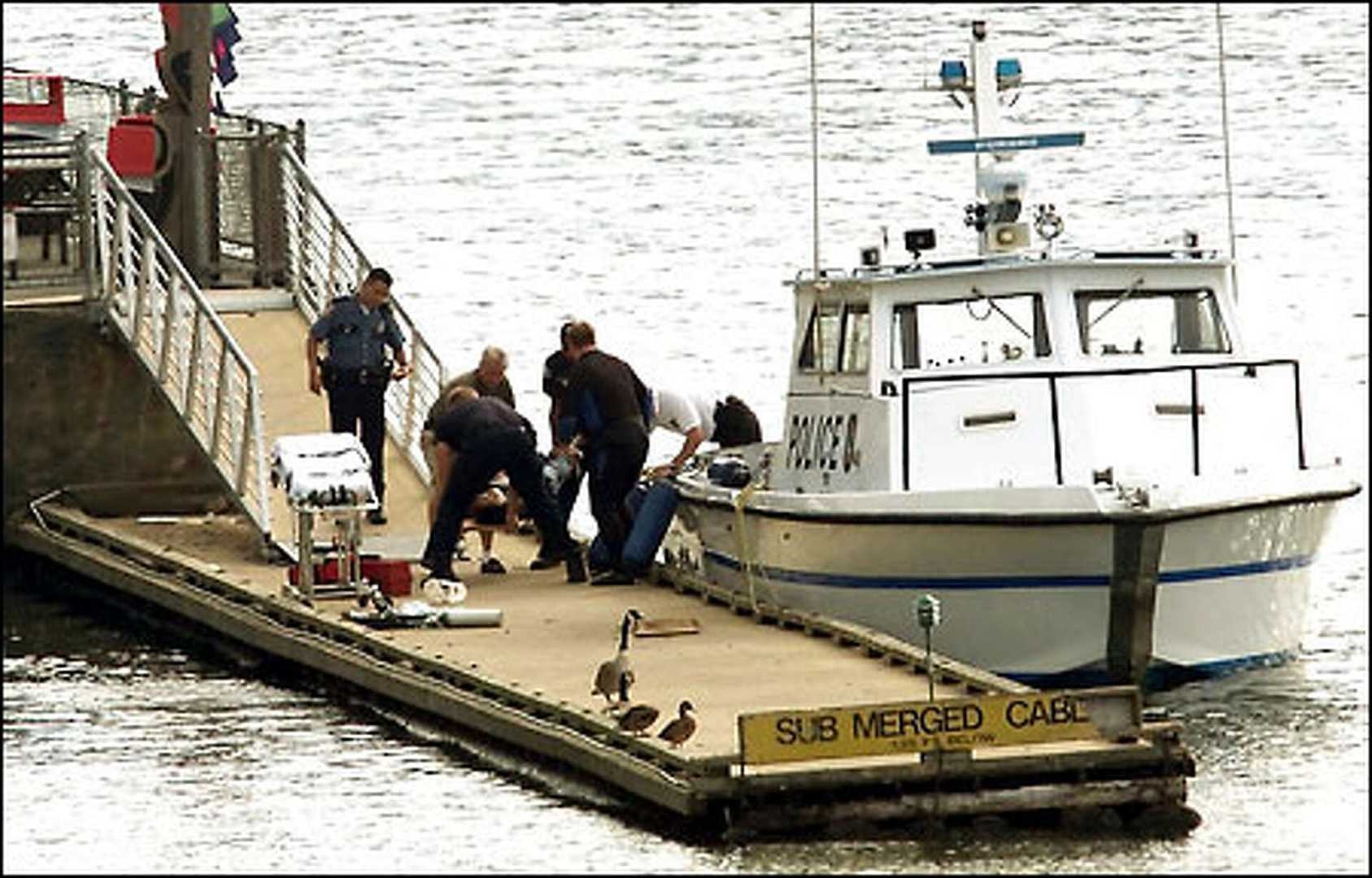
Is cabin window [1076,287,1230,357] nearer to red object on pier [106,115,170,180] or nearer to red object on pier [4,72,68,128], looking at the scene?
red object on pier [106,115,170,180]

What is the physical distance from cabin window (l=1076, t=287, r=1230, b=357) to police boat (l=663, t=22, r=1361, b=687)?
1 centimetres

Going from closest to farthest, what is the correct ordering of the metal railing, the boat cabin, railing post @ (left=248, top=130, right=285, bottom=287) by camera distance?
the boat cabin, the metal railing, railing post @ (left=248, top=130, right=285, bottom=287)

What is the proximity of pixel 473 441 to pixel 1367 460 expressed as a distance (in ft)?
32.5

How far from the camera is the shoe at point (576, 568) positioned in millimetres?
23469

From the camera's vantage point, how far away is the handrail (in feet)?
81.4

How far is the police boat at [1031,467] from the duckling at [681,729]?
369cm

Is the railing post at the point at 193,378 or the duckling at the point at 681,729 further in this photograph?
the railing post at the point at 193,378

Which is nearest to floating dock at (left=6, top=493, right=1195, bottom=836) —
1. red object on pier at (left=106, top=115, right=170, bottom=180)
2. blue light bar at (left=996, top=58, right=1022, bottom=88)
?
blue light bar at (left=996, top=58, right=1022, bottom=88)

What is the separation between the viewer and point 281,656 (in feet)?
73.0

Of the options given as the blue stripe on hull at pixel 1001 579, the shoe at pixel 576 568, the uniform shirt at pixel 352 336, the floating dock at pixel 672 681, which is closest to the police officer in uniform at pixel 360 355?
the uniform shirt at pixel 352 336

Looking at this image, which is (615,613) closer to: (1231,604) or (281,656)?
(281,656)

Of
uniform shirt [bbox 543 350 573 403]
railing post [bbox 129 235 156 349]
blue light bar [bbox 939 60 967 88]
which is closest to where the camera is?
uniform shirt [bbox 543 350 573 403]

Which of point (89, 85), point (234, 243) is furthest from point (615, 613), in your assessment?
point (89, 85)

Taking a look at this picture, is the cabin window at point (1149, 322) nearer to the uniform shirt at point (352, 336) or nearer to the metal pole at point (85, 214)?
the uniform shirt at point (352, 336)
